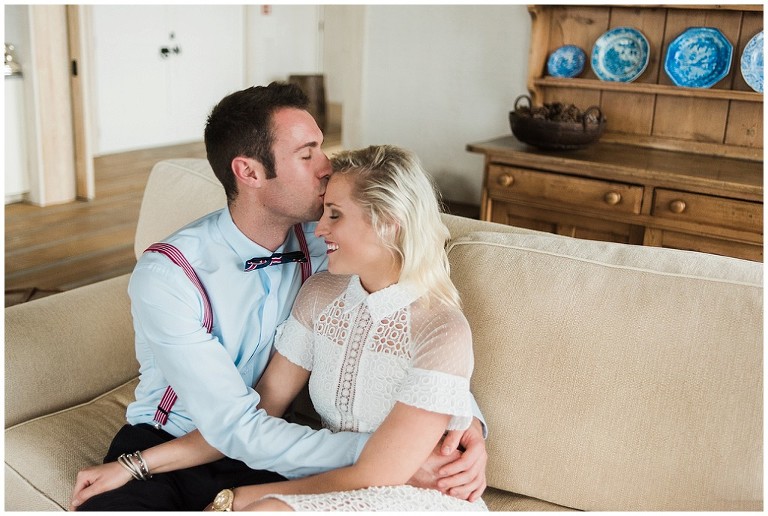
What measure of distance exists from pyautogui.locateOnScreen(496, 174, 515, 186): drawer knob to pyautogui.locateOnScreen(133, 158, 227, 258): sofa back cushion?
1338 millimetres

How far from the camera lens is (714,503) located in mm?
1331

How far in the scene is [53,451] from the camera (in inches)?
63.9

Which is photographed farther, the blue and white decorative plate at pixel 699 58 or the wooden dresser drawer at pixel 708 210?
the blue and white decorative plate at pixel 699 58

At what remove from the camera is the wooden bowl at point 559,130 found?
292cm

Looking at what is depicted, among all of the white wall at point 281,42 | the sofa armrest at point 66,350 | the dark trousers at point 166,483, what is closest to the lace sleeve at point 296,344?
the dark trousers at point 166,483

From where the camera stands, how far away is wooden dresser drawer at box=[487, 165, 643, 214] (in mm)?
2787

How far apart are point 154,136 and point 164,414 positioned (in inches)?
245

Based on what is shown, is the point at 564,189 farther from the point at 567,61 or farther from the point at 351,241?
the point at 351,241

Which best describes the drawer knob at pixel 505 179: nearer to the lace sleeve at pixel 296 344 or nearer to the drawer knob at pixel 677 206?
the drawer knob at pixel 677 206

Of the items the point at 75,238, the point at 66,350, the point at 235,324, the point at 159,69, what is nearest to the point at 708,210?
the point at 235,324

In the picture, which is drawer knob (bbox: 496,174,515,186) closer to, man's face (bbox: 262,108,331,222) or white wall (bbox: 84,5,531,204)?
white wall (bbox: 84,5,531,204)

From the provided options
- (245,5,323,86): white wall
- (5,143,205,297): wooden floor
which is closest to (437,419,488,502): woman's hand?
(5,143,205,297): wooden floor

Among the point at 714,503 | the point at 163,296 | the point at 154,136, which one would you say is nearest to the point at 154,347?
the point at 163,296

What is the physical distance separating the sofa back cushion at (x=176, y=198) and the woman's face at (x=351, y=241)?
27.0 inches
